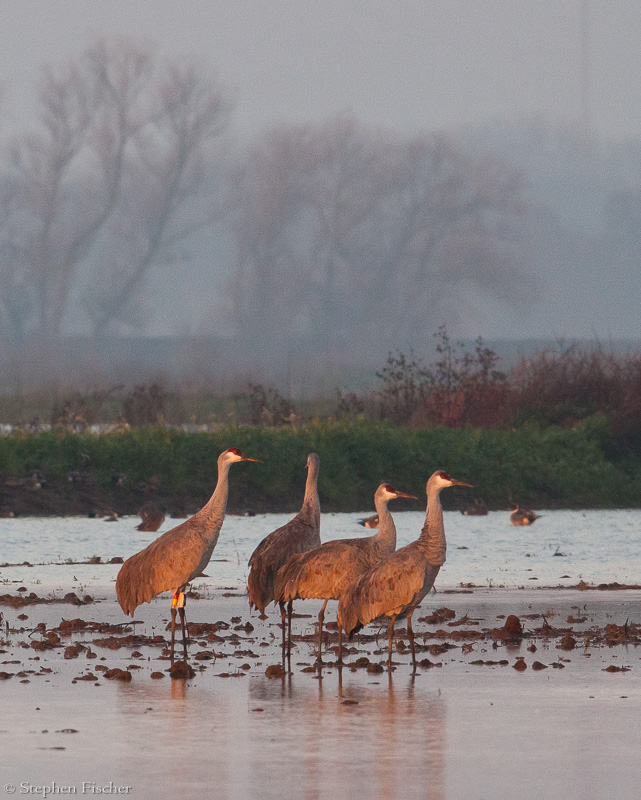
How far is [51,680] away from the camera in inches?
453

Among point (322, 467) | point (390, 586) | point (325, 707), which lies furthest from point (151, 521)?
point (325, 707)

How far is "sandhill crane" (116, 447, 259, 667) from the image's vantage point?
12.8 metres

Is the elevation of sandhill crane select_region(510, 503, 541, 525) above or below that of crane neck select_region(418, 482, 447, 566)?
below

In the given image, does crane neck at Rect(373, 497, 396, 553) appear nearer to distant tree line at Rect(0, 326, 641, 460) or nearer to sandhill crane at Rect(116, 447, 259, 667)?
sandhill crane at Rect(116, 447, 259, 667)

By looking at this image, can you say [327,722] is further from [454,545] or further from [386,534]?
[454,545]

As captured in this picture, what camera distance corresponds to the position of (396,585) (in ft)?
39.1

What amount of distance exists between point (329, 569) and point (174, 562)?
129 cm

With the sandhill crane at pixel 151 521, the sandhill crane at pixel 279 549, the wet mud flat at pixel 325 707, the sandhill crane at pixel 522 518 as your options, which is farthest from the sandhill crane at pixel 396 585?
the sandhill crane at pixel 522 518

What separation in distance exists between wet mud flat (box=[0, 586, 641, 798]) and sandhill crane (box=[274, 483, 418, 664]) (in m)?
0.57

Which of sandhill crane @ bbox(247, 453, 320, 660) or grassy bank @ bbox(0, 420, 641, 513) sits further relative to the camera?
grassy bank @ bbox(0, 420, 641, 513)

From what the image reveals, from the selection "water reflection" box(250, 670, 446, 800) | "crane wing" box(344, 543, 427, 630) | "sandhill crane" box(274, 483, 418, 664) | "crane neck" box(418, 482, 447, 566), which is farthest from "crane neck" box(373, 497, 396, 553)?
"water reflection" box(250, 670, 446, 800)

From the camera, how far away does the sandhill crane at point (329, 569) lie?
12.5 metres

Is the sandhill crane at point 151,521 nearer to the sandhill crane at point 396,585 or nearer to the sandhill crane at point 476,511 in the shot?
the sandhill crane at point 476,511

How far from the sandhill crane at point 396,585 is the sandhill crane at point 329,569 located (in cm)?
23
